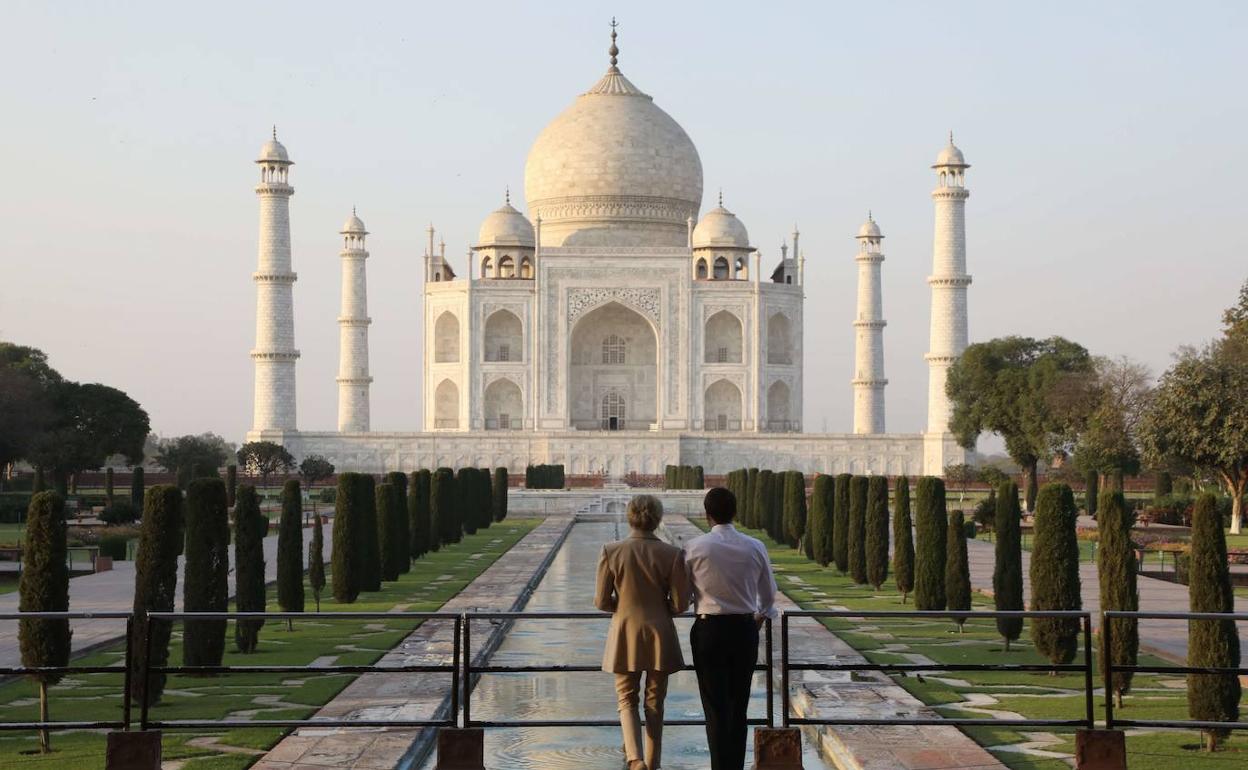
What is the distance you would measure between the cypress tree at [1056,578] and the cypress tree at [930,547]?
2.54 metres

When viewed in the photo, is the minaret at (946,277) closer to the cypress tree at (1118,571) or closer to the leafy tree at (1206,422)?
the leafy tree at (1206,422)

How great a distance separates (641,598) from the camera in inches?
224

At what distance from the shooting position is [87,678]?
9.12 m

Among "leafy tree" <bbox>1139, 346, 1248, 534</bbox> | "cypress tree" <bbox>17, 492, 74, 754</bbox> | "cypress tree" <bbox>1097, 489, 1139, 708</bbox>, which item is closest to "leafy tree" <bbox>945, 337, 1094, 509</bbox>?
"leafy tree" <bbox>1139, 346, 1248, 534</bbox>

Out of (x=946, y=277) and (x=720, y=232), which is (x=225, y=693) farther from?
(x=720, y=232)

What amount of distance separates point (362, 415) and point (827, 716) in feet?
116

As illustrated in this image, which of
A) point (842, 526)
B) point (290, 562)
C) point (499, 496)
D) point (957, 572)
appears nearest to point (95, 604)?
point (290, 562)

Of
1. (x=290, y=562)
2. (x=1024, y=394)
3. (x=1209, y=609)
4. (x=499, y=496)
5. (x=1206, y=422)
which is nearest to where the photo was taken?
(x=1209, y=609)

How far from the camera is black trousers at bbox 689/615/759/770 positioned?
5.66 meters

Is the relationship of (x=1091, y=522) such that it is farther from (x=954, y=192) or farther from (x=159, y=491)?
(x=159, y=491)

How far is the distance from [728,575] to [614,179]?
39969mm

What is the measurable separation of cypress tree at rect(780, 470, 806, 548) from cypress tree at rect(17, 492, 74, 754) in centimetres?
1327

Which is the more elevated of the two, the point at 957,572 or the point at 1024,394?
the point at 1024,394

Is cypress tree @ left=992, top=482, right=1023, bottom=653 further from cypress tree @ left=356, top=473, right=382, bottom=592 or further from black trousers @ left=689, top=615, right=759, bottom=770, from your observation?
cypress tree @ left=356, top=473, right=382, bottom=592
